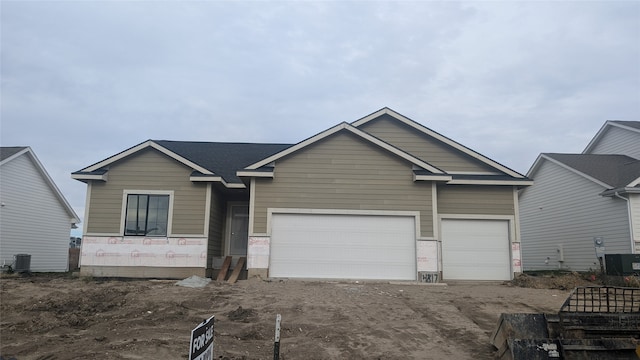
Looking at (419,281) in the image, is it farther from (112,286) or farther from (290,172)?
(112,286)

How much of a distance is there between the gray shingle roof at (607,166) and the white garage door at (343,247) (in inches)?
367

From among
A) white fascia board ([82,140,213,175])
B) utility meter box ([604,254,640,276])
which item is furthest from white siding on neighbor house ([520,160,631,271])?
white fascia board ([82,140,213,175])

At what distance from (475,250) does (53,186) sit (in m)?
21.9

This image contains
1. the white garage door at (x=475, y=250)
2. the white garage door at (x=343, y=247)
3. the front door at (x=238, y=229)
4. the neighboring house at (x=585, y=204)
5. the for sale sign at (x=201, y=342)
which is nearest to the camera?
the for sale sign at (x=201, y=342)

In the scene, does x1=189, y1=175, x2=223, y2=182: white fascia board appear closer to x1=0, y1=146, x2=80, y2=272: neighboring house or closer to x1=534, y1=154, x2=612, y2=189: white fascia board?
x1=0, y1=146, x2=80, y2=272: neighboring house

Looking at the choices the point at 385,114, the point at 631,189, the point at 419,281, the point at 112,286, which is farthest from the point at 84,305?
the point at 631,189

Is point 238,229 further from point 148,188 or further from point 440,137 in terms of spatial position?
point 440,137

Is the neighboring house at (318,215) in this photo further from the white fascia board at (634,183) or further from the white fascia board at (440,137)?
the white fascia board at (634,183)

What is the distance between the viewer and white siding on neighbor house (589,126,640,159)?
22.0m

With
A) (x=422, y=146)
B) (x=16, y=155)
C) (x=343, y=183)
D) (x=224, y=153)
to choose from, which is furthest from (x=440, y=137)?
(x=16, y=155)

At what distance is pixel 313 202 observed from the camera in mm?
14961

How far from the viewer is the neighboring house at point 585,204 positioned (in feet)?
57.1

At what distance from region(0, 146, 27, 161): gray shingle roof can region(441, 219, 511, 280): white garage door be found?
20.2m

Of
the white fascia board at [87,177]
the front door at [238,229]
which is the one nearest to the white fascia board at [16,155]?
the white fascia board at [87,177]
